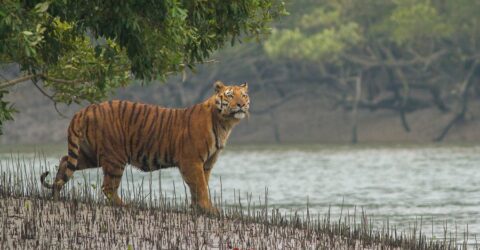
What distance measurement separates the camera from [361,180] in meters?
38.1

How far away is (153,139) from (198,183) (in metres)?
0.93

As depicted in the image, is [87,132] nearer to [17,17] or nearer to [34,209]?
[34,209]

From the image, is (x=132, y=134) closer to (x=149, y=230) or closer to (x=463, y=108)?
(x=149, y=230)

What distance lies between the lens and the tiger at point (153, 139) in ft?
58.5

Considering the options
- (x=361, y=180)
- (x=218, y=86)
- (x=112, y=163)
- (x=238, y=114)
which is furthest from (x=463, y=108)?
(x=112, y=163)

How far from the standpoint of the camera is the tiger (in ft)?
58.5

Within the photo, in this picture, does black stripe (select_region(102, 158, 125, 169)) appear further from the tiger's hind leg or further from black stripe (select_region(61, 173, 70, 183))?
black stripe (select_region(61, 173, 70, 183))

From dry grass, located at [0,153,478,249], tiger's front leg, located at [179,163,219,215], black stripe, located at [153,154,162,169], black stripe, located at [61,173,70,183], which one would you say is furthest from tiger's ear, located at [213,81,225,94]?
black stripe, located at [61,173,70,183]

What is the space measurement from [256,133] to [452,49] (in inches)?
410

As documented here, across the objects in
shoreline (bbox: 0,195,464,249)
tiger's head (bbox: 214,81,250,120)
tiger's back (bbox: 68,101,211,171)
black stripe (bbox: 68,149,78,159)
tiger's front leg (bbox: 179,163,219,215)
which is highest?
tiger's head (bbox: 214,81,250,120)

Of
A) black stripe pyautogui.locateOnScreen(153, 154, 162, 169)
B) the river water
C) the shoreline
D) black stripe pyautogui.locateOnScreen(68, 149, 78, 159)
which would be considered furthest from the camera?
the river water

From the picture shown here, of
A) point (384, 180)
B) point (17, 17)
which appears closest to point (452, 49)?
point (384, 180)

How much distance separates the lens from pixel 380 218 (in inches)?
981

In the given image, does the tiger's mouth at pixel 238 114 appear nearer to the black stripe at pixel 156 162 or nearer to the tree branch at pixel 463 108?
the black stripe at pixel 156 162
